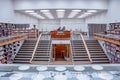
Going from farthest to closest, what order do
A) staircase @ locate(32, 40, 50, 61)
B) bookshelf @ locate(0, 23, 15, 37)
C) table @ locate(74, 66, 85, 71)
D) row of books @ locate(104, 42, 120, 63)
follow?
staircase @ locate(32, 40, 50, 61), bookshelf @ locate(0, 23, 15, 37), row of books @ locate(104, 42, 120, 63), table @ locate(74, 66, 85, 71)

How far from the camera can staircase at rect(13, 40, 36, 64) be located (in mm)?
11661

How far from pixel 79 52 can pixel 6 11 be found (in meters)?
6.33

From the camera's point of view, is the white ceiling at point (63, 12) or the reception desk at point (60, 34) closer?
the reception desk at point (60, 34)

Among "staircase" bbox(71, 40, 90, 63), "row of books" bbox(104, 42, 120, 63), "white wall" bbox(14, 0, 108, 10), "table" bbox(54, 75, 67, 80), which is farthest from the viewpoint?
"white wall" bbox(14, 0, 108, 10)

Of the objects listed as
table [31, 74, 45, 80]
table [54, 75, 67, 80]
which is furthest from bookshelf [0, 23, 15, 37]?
table [54, 75, 67, 80]

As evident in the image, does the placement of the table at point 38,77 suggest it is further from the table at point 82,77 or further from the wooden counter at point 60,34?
the wooden counter at point 60,34

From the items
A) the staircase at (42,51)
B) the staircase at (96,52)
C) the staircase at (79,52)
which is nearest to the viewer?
the staircase at (79,52)

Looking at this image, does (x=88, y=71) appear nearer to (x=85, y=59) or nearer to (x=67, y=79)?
(x=67, y=79)

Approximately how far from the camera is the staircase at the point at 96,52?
37.1 ft

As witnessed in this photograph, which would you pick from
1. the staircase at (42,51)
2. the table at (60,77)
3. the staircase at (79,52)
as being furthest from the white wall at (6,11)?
the table at (60,77)

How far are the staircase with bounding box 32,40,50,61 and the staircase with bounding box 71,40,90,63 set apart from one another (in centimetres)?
196

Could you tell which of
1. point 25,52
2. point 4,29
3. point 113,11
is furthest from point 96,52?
point 4,29

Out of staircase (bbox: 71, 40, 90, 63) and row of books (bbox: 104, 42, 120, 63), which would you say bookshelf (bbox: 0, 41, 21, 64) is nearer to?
staircase (bbox: 71, 40, 90, 63)

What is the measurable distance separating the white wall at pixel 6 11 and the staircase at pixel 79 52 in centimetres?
545
